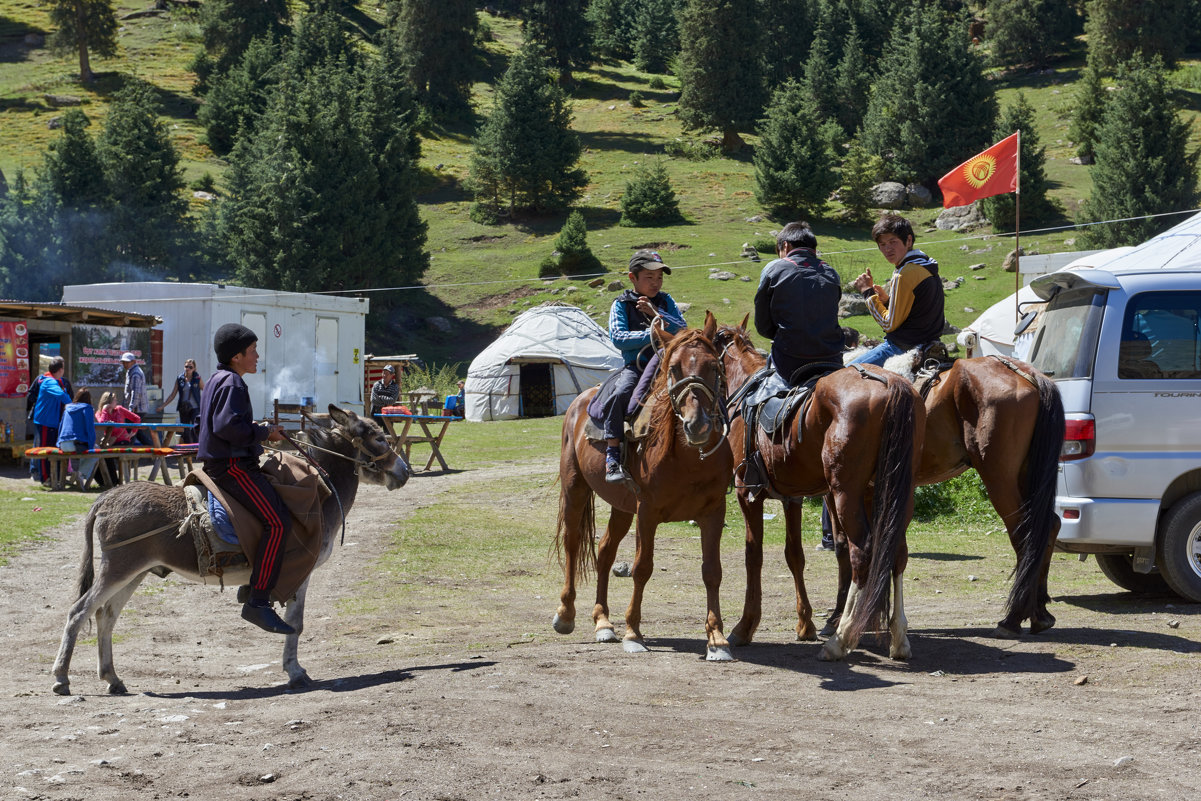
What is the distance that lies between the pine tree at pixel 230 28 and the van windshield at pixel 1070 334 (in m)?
76.1

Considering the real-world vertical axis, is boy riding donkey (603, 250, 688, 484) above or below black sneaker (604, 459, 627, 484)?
above

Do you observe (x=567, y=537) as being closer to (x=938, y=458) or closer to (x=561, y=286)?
(x=938, y=458)

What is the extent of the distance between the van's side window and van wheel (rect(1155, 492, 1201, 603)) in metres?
0.96

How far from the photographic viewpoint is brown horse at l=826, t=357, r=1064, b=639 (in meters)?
6.93

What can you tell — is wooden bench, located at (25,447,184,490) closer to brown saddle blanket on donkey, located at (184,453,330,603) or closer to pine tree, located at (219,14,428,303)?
brown saddle blanket on donkey, located at (184,453,330,603)

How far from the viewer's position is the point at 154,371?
24.5 m

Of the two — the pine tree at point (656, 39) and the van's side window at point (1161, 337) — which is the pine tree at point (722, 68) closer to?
the pine tree at point (656, 39)

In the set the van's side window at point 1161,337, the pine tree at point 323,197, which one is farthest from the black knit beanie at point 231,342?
the pine tree at point 323,197

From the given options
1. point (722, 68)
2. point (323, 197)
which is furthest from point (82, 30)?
point (722, 68)

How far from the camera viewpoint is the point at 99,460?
1736cm

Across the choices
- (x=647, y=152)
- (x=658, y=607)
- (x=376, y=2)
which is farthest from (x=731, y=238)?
(x=376, y=2)

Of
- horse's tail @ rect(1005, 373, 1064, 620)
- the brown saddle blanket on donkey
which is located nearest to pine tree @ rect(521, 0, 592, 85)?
horse's tail @ rect(1005, 373, 1064, 620)

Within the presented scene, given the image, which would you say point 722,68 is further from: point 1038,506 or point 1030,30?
point 1038,506

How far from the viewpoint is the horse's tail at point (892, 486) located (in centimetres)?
602
